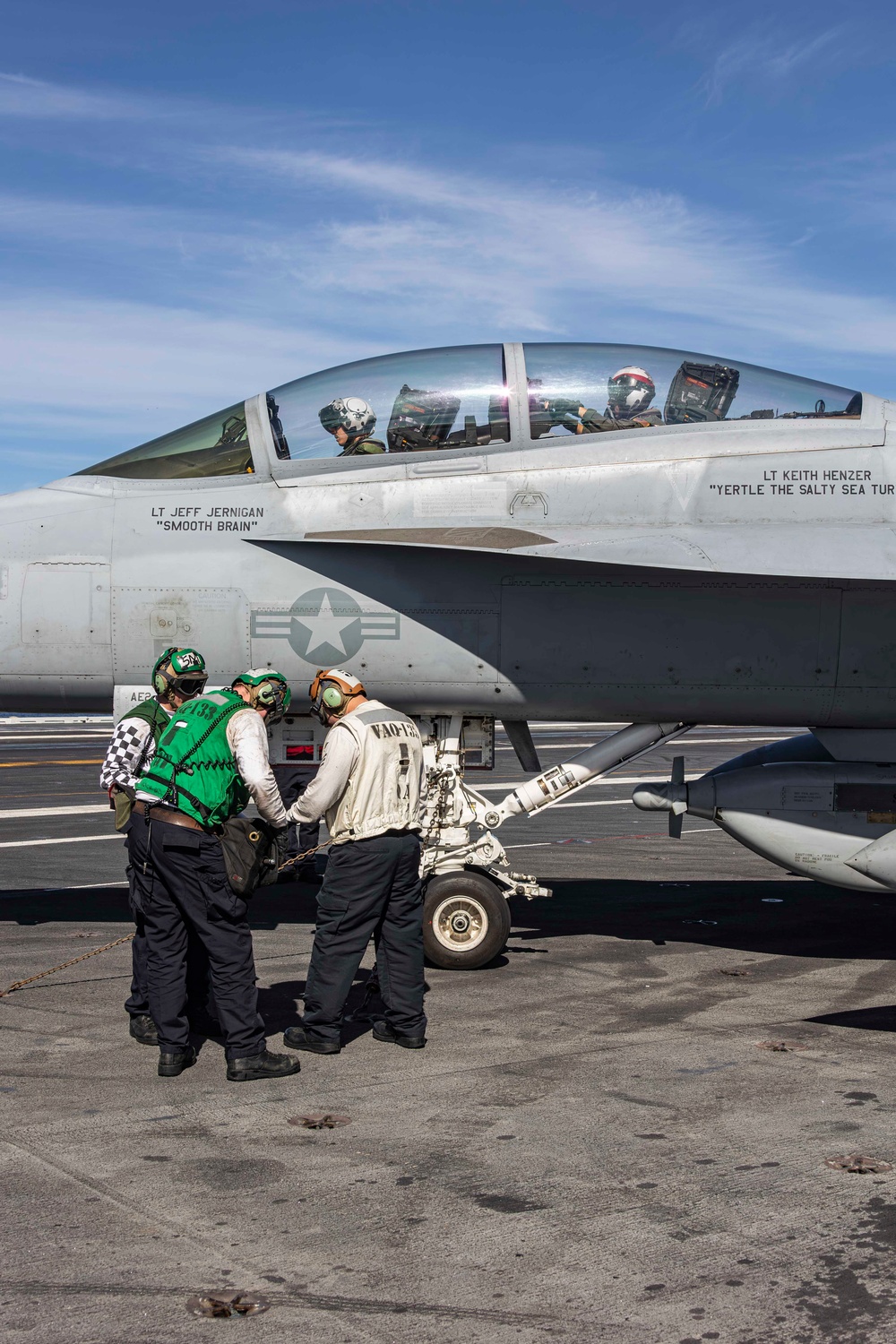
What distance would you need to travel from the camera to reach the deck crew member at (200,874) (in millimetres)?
5848

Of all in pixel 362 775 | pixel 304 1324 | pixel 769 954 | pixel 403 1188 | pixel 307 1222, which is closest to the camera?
pixel 304 1324

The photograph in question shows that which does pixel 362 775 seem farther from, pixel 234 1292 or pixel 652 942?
pixel 652 942

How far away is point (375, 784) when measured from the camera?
248 inches

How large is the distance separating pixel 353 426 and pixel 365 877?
11.1ft

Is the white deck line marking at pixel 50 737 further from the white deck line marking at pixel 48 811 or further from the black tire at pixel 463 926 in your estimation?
the black tire at pixel 463 926

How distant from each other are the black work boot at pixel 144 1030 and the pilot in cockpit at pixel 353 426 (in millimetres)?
3876

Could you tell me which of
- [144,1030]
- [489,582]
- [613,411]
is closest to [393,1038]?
[144,1030]

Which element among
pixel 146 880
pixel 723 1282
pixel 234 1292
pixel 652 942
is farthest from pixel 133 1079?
pixel 652 942

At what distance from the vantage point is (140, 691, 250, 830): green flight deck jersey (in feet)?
19.5

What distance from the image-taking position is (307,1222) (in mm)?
4203

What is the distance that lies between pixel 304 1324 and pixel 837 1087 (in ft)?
10.2

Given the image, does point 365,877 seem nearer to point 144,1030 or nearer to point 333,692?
point 333,692

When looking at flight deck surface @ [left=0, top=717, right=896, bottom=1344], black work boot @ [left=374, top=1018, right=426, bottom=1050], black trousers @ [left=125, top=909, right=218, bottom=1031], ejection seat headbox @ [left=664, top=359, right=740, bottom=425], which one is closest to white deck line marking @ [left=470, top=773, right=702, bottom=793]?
flight deck surface @ [left=0, top=717, right=896, bottom=1344]

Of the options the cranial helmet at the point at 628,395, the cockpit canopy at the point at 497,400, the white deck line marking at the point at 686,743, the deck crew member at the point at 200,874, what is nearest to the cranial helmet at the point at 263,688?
the deck crew member at the point at 200,874
